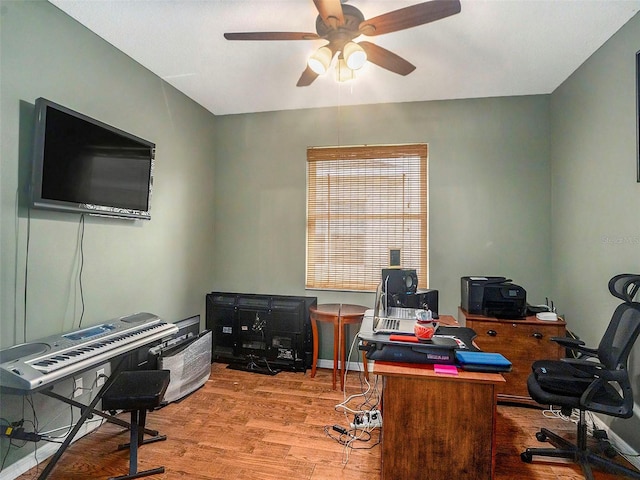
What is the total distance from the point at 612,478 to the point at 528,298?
157 cm

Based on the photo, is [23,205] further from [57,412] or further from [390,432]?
[390,432]

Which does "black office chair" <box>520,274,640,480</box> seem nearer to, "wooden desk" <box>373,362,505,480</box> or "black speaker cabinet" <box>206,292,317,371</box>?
"wooden desk" <box>373,362,505,480</box>

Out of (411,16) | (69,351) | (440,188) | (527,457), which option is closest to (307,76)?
(411,16)

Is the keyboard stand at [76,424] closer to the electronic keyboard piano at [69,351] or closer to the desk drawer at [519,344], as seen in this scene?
the electronic keyboard piano at [69,351]

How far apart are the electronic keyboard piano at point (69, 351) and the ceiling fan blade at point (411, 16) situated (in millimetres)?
2317

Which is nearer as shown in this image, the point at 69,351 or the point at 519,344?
the point at 69,351

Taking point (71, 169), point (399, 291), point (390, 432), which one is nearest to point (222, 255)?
point (71, 169)

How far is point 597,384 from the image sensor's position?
1.76m

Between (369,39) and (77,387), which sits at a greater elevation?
(369,39)

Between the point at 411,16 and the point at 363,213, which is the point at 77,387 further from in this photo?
the point at 411,16

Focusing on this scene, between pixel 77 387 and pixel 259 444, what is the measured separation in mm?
1296

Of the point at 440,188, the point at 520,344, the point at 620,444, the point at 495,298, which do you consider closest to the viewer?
the point at 620,444

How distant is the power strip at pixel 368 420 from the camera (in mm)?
2344

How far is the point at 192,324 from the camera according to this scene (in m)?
3.34
